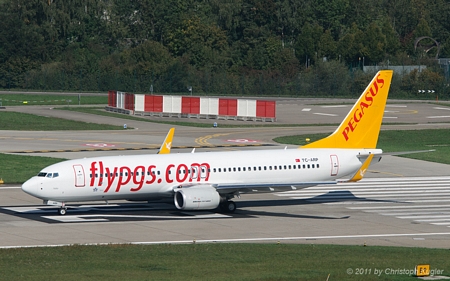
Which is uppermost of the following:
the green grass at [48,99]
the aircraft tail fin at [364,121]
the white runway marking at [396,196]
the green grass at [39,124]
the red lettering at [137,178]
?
the aircraft tail fin at [364,121]

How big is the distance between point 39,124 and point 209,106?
72.7 ft

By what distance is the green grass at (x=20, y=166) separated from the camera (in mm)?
60750

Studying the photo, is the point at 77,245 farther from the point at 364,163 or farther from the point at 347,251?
the point at 364,163

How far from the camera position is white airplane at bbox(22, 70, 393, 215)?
1773 inches

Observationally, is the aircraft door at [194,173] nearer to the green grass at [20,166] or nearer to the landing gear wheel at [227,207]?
the landing gear wheel at [227,207]

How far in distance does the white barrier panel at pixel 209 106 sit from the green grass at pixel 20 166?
42.3 m

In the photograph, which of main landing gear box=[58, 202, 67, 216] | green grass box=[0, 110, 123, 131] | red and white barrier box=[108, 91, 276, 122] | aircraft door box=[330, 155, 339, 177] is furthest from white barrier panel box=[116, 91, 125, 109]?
main landing gear box=[58, 202, 67, 216]

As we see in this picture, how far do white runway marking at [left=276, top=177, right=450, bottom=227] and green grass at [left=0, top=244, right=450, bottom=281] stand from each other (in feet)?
39.7

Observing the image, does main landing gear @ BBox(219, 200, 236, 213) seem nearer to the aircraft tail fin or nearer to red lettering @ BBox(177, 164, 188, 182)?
red lettering @ BBox(177, 164, 188, 182)

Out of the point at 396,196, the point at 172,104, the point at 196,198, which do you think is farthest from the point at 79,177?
the point at 172,104

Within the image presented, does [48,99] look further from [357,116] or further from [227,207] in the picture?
[227,207]

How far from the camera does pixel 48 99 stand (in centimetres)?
15212

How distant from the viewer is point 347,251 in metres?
35.6

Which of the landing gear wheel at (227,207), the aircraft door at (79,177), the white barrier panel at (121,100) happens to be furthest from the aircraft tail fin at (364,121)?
the white barrier panel at (121,100)
